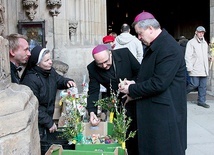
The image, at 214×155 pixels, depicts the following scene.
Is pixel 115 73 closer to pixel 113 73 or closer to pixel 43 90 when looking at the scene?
pixel 113 73

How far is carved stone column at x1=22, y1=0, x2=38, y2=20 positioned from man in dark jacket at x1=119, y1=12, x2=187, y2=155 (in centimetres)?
446

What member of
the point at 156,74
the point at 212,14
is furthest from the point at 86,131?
the point at 212,14

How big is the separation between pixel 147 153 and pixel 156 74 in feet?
2.31

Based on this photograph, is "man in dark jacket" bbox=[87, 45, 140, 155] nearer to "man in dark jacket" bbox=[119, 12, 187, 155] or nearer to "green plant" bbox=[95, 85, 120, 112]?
"green plant" bbox=[95, 85, 120, 112]

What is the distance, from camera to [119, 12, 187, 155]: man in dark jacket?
112 inches

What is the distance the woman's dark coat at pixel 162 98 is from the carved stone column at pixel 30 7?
14.8ft

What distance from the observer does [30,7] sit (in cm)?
696

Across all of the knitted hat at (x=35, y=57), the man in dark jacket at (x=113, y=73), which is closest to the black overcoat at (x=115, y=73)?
the man in dark jacket at (x=113, y=73)

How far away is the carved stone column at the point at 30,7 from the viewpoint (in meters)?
6.89

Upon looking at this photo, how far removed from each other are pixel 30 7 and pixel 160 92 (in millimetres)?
4786

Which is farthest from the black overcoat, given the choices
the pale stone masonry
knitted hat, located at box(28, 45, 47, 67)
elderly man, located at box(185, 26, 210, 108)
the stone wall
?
elderly man, located at box(185, 26, 210, 108)

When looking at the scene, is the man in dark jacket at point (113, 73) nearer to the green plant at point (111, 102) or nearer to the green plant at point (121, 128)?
the green plant at point (111, 102)

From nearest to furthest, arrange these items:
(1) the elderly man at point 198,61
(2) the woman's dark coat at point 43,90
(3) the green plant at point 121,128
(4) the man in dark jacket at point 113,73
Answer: (3) the green plant at point 121,128
(2) the woman's dark coat at point 43,90
(4) the man in dark jacket at point 113,73
(1) the elderly man at point 198,61

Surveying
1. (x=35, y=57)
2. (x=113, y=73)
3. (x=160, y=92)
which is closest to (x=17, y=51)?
(x=35, y=57)
